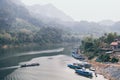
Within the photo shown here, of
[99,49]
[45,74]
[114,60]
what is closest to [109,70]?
[114,60]

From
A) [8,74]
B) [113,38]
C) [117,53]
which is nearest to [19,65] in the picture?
[8,74]

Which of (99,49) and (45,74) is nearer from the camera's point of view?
(45,74)

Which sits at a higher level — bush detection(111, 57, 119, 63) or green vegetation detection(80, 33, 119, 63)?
green vegetation detection(80, 33, 119, 63)

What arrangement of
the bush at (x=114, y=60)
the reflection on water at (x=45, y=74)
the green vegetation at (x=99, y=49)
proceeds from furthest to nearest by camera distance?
the green vegetation at (x=99, y=49) < the bush at (x=114, y=60) < the reflection on water at (x=45, y=74)

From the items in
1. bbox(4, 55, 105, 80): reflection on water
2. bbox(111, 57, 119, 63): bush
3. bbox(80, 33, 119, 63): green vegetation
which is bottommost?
bbox(4, 55, 105, 80): reflection on water

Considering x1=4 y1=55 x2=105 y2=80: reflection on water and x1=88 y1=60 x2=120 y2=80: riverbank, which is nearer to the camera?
x1=88 y1=60 x2=120 y2=80: riverbank

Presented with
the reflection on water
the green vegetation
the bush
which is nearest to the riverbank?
the reflection on water

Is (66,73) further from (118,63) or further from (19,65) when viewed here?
(19,65)

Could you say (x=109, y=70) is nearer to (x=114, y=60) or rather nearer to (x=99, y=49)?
(x=114, y=60)

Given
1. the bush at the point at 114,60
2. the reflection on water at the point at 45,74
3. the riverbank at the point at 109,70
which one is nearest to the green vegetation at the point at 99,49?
the bush at the point at 114,60

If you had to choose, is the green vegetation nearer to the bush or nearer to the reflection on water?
the bush

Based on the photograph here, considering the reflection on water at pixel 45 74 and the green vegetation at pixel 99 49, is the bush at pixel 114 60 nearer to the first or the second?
the green vegetation at pixel 99 49
